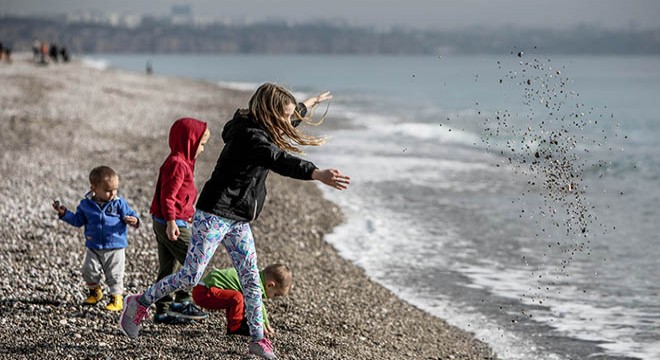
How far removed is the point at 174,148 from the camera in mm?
6020

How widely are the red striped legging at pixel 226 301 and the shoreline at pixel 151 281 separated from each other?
150 millimetres

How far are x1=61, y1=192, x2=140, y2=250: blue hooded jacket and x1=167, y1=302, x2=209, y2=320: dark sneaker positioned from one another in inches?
28.8

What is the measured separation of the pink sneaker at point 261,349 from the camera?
5.68m

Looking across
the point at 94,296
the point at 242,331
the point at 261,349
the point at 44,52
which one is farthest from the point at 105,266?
the point at 44,52

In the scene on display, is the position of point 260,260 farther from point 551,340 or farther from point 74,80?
point 74,80

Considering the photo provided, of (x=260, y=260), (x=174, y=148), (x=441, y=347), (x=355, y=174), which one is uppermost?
(x=355, y=174)

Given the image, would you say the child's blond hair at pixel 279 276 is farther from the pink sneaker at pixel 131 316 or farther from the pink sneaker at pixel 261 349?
the pink sneaker at pixel 131 316

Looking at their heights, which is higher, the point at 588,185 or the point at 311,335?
the point at 588,185

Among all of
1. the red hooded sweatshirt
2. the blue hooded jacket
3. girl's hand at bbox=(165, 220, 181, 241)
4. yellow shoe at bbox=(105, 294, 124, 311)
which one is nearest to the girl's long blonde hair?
the red hooded sweatshirt

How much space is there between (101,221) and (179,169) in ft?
3.79

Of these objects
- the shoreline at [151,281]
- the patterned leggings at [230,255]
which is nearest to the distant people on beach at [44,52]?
the shoreline at [151,281]

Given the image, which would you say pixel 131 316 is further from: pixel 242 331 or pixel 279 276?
pixel 279 276

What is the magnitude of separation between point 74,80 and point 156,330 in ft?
138

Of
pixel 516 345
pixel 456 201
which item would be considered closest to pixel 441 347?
pixel 516 345
